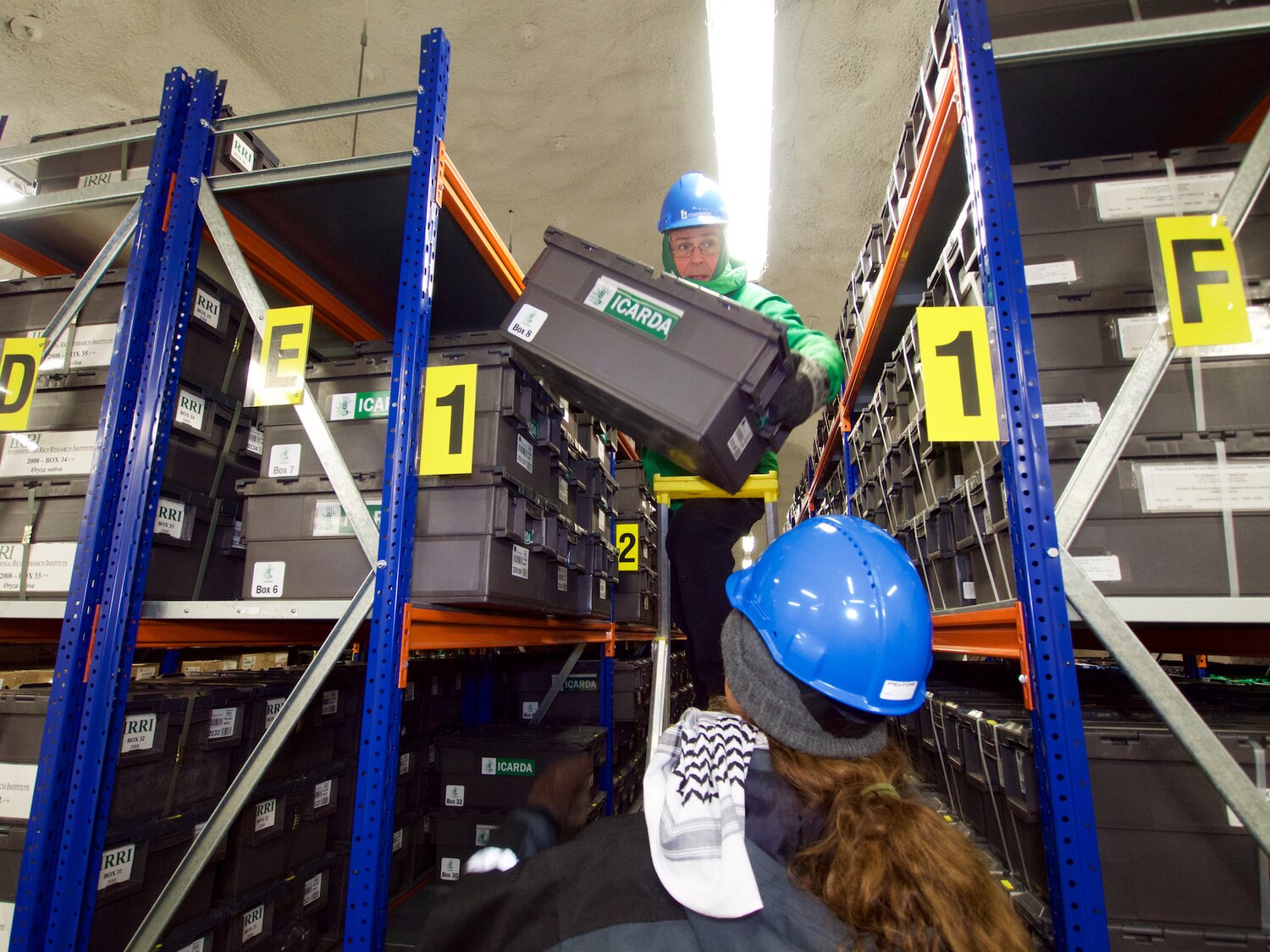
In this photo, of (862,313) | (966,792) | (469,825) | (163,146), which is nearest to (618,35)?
(862,313)

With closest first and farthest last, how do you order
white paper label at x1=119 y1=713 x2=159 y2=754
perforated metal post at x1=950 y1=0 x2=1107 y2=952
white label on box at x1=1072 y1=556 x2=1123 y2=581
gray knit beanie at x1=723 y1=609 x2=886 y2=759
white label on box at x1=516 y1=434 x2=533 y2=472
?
gray knit beanie at x1=723 y1=609 x2=886 y2=759
perforated metal post at x1=950 y1=0 x2=1107 y2=952
white label on box at x1=1072 y1=556 x2=1123 y2=581
white paper label at x1=119 y1=713 x2=159 y2=754
white label on box at x1=516 y1=434 x2=533 y2=472

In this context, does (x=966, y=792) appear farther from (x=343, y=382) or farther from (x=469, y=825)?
(x=343, y=382)

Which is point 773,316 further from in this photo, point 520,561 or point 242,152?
point 242,152

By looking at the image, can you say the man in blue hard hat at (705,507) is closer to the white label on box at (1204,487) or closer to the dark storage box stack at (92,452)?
the white label on box at (1204,487)

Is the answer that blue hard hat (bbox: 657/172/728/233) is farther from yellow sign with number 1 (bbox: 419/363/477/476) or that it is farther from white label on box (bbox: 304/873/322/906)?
white label on box (bbox: 304/873/322/906)

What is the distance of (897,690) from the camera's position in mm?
1055

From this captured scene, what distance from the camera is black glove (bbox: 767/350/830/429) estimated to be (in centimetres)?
191

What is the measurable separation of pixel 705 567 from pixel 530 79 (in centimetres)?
346

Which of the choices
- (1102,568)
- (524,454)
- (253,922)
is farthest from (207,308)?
(1102,568)

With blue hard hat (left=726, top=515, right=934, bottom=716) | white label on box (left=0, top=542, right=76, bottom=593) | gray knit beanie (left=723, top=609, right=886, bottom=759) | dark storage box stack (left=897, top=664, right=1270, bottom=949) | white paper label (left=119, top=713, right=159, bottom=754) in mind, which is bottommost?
dark storage box stack (left=897, top=664, right=1270, bottom=949)

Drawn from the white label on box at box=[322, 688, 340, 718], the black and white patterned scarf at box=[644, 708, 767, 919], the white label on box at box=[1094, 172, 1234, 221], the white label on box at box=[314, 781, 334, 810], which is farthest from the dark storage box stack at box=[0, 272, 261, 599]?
the white label on box at box=[1094, 172, 1234, 221]

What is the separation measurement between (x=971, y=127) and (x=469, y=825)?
11.6 ft

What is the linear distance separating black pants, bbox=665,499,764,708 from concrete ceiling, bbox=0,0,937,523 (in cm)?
303

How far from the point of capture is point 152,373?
1936 millimetres
